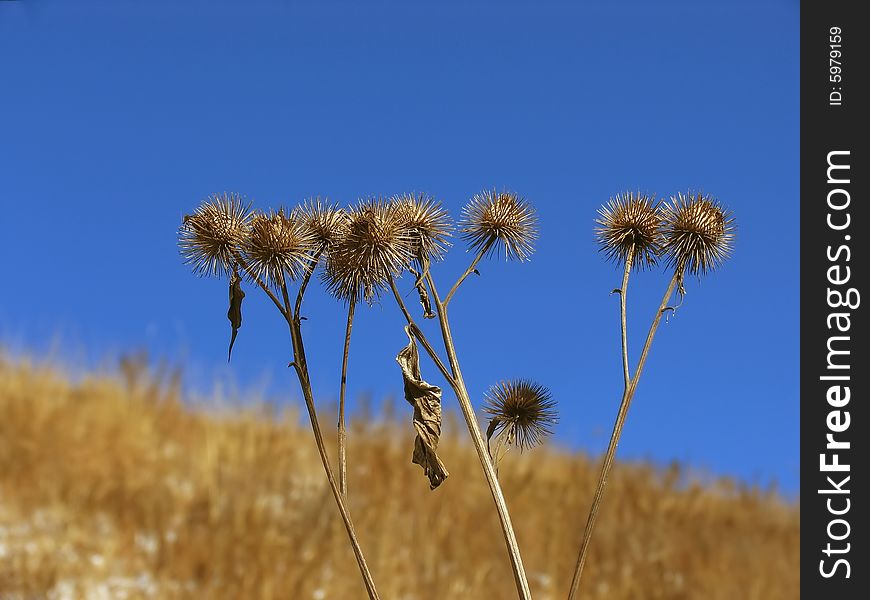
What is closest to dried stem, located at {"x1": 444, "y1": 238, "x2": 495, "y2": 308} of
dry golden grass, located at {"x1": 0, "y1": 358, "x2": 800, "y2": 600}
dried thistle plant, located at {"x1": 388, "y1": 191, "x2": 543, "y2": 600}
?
dried thistle plant, located at {"x1": 388, "y1": 191, "x2": 543, "y2": 600}

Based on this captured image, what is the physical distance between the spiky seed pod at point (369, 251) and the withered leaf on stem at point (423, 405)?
4.5 inches

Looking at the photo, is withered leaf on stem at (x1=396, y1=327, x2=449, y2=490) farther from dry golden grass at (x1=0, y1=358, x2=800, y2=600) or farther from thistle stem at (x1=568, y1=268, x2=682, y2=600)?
dry golden grass at (x1=0, y1=358, x2=800, y2=600)

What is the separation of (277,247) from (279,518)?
14.6 ft

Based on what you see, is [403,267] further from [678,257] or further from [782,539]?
[782,539]

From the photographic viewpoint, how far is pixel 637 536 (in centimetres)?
675

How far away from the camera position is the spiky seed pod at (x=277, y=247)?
1.73m

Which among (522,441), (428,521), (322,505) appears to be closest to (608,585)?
(428,521)

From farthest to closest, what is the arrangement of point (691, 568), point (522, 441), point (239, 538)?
point (691, 568) → point (239, 538) → point (522, 441)

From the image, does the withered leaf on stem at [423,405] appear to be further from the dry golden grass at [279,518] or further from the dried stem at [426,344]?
the dry golden grass at [279,518]

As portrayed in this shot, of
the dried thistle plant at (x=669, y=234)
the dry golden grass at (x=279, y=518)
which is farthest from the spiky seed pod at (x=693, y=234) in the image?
the dry golden grass at (x=279, y=518)

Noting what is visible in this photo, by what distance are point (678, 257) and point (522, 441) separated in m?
0.47

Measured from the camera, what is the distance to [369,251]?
167 cm

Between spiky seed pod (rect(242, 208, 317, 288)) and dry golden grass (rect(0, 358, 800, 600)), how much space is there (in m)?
3.86

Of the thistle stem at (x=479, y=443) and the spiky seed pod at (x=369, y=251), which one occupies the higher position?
the spiky seed pod at (x=369, y=251)
